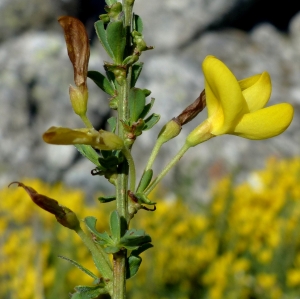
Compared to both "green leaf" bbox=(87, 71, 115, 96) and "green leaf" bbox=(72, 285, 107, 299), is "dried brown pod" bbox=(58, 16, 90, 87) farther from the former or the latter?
"green leaf" bbox=(72, 285, 107, 299)

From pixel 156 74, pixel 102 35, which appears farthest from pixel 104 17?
pixel 156 74

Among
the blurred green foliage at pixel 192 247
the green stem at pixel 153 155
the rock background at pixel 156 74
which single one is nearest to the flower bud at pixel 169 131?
the green stem at pixel 153 155

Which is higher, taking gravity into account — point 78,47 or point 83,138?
point 78,47

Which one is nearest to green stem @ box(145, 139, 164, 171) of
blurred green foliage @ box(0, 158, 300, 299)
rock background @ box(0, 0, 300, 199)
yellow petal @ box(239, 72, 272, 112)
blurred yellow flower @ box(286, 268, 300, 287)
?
yellow petal @ box(239, 72, 272, 112)

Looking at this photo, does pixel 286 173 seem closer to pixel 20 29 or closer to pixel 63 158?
pixel 63 158

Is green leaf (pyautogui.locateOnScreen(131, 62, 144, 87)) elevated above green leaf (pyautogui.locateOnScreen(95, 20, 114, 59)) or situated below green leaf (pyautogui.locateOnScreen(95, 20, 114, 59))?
below

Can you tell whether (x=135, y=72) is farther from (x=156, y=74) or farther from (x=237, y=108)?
(x=156, y=74)
